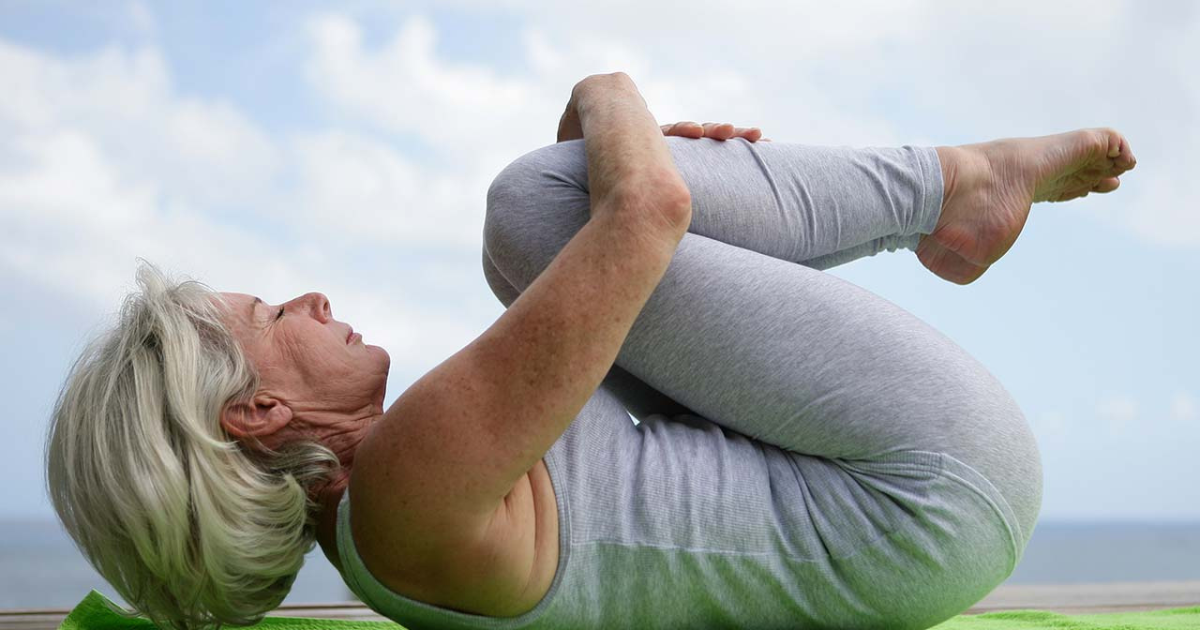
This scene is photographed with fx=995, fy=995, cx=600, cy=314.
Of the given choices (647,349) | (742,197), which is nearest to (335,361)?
(647,349)

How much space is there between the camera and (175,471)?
115 cm

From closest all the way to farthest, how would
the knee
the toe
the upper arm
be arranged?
the upper arm
the knee
the toe

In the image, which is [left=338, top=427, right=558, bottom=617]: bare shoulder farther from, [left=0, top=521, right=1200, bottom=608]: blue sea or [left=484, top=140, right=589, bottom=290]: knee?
[left=0, top=521, right=1200, bottom=608]: blue sea

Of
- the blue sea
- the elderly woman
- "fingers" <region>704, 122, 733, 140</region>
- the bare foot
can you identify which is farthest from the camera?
the blue sea

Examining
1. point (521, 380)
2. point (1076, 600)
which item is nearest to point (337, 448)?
point (521, 380)

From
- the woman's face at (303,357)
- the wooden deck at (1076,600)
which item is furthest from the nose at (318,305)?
the wooden deck at (1076,600)

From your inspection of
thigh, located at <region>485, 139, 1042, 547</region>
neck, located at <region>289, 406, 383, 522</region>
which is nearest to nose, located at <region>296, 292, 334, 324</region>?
neck, located at <region>289, 406, 383, 522</region>

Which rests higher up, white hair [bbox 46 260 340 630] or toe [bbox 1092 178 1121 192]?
toe [bbox 1092 178 1121 192]

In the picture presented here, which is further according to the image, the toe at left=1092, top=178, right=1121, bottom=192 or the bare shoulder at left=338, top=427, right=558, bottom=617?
the toe at left=1092, top=178, right=1121, bottom=192

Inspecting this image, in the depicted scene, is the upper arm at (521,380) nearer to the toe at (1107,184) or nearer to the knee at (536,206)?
the knee at (536,206)

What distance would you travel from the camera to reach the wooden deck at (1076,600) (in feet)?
7.37

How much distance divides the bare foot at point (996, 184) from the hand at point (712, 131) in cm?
32

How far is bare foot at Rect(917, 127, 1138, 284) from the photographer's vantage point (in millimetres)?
1578

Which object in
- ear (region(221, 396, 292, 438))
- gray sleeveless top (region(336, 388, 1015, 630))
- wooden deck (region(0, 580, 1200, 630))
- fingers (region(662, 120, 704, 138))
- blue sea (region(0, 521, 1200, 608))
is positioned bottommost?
blue sea (region(0, 521, 1200, 608))
